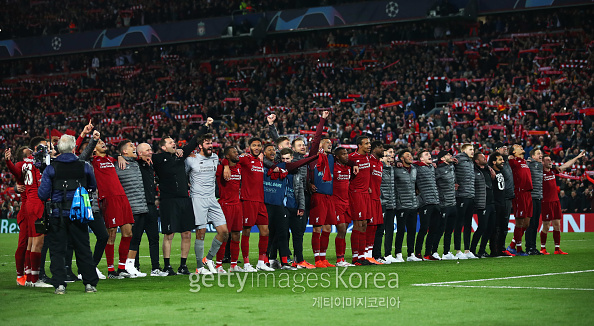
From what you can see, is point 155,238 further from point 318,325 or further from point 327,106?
point 327,106

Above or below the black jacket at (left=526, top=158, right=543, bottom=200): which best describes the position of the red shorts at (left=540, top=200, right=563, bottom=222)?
below

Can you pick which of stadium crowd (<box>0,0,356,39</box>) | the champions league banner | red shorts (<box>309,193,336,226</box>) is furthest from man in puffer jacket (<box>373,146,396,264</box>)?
stadium crowd (<box>0,0,356,39</box>)

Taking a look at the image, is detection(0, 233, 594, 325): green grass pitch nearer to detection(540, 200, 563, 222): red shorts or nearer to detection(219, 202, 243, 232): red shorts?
detection(219, 202, 243, 232): red shorts

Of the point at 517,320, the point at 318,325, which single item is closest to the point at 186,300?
the point at 318,325

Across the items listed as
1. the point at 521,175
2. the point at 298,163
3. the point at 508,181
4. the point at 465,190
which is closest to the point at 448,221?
the point at 465,190

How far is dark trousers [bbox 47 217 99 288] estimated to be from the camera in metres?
11.2

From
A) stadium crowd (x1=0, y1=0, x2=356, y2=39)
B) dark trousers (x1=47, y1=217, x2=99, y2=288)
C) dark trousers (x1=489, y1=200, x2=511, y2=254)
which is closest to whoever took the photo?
dark trousers (x1=47, y1=217, x2=99, y2=288)

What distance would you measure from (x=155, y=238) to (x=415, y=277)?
4798 millimetres

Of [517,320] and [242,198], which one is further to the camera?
[242,198]

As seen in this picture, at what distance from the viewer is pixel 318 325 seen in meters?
8.14

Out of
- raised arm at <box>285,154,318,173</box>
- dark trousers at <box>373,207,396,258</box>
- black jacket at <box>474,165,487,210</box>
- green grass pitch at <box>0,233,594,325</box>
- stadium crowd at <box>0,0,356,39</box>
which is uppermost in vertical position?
stadium crowd at <box>0,0,356,39</box>

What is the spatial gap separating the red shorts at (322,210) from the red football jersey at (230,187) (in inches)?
65.5

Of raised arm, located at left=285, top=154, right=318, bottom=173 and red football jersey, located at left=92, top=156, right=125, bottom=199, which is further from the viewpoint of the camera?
raised arm, located at left=285, top=154, right=318, bottom=173

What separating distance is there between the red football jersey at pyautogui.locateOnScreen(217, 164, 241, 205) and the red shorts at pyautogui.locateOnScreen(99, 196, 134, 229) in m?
1.70
